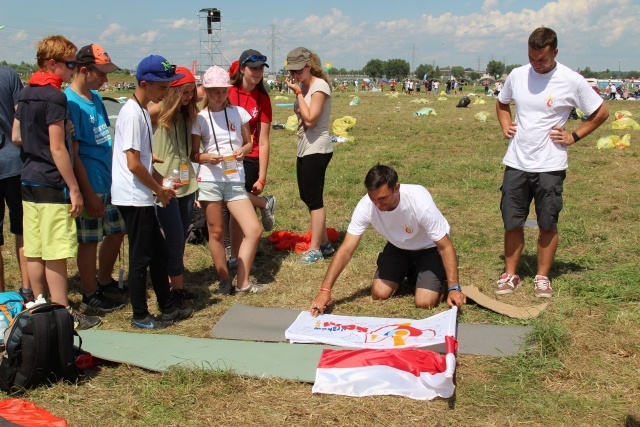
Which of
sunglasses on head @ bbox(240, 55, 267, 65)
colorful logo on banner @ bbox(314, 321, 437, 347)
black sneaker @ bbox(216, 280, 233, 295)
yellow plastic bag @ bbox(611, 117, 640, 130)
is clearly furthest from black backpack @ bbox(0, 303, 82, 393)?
yellow plastic bag @ bbox(611, 117, 640, 130)

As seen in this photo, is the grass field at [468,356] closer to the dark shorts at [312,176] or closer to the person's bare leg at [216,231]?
the person's bare leg at [216,231]

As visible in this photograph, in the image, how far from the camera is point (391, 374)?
10.7 feet

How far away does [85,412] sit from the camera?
3162 millimetres

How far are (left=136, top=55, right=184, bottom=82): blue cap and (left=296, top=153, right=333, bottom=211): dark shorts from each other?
75.2 inches

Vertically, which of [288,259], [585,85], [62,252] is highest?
[585,85]

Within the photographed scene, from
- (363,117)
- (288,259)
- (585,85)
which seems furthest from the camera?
(363,117)

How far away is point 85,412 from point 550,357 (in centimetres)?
264

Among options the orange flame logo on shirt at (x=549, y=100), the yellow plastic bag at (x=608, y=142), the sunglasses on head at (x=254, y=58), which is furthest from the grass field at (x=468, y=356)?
the yellow plastic bag at (x=608, y=142)

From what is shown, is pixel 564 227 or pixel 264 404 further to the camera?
pixel 564 227

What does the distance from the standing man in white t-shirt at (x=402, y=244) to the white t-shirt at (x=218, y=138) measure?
3.73 ft

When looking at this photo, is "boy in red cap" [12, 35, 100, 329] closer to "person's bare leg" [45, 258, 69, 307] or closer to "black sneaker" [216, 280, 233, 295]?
"person's bare leg" [45, 258, 69, 307]

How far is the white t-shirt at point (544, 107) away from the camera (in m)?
4.49

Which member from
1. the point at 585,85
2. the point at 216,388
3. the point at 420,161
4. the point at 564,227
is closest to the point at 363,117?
the point at 420,161

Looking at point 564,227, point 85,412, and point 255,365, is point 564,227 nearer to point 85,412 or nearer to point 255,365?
point 255,365
